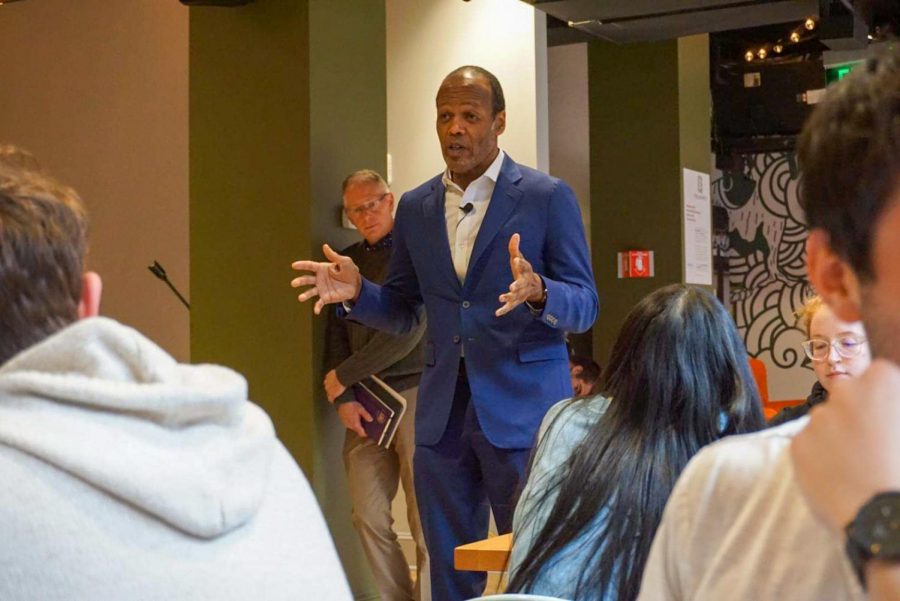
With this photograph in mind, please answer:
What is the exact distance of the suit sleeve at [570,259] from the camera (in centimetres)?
319

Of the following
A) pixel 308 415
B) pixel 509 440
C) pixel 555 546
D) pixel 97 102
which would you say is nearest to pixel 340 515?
pixel 308 415

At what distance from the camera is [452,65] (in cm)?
536

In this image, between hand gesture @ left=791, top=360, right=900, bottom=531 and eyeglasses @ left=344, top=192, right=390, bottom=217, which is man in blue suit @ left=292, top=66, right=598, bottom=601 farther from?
hand gesture @ left=791, top=360, right=900, bottom=531

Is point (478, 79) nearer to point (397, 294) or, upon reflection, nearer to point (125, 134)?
point (397, 294)

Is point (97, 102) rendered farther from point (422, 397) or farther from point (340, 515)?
point (422, 397)

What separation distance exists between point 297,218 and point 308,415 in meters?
0.65

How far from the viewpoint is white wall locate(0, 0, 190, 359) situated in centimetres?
721

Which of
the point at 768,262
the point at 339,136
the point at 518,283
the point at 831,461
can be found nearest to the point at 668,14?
the point at 339,136

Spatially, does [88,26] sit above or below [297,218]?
above

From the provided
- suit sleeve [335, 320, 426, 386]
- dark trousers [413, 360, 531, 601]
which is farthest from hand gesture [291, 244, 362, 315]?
suit sleeve [335, 320, 426, 386]

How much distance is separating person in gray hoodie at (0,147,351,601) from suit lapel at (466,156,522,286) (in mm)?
2215

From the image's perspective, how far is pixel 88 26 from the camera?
293 inches

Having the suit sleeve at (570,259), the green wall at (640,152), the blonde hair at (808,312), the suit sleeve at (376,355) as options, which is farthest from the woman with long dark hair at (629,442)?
the green wall at (640,152)

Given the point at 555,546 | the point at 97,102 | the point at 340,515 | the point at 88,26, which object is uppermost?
the point at 88,26
